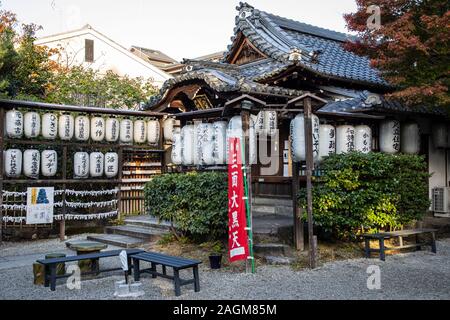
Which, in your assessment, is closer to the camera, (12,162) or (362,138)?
(362,138)

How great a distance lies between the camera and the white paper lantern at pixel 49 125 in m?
13.2

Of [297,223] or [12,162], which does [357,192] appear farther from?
[12,162]

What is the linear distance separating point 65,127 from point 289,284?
8806mm

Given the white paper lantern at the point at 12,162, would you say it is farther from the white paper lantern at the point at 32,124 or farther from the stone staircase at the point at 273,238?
the stone staircase at the point at 273,238

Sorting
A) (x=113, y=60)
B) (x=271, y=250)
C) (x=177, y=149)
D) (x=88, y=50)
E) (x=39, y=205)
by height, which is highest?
(x=88, y=50)

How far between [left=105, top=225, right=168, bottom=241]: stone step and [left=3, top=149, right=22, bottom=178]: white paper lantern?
327cm

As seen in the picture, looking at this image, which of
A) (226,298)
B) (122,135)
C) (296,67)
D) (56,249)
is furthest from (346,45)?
(56,249)

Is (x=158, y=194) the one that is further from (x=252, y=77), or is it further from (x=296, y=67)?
(x=296, y=67)

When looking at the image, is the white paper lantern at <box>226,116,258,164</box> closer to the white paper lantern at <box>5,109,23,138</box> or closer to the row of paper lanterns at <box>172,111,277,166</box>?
the row of paper lanterns at <box>172,111,277,166</box>

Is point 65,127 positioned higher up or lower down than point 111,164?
higher up

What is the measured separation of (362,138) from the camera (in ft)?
39.5

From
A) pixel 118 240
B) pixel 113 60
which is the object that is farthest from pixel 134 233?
pixel 113 60

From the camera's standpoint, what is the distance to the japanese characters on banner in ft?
41.4

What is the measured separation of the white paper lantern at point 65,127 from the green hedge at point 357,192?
7465 mm
